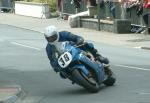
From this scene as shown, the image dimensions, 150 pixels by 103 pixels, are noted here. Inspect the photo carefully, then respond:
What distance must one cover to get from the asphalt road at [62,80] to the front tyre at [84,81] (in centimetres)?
15

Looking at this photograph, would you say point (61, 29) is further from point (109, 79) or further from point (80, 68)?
point (80, 68)

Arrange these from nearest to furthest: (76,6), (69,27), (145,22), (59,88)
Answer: (59,88) < (145,22) < (69,27) < (76,6)

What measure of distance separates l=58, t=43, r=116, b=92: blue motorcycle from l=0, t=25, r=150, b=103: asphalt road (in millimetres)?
244

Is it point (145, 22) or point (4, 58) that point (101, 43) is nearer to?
point (145, 22)

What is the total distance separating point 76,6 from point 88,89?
27.7 metres

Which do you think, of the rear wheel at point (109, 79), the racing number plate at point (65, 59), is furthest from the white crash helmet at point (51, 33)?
the rear wheel at point (109, 79)

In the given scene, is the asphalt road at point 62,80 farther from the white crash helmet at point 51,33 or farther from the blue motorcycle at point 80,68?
the white crash helmet at point 51,33

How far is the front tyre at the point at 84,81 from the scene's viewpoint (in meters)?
13.4

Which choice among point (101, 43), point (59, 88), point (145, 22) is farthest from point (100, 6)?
point (59, 88)

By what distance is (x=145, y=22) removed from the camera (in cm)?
3072

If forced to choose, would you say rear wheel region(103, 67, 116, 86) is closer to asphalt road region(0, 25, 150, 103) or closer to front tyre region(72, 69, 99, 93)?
asphalt road region(0, 25, 150, 103)

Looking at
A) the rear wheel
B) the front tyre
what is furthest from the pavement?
the rear wheel

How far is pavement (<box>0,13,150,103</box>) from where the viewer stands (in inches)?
547

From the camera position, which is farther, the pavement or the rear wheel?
the rear wheel
